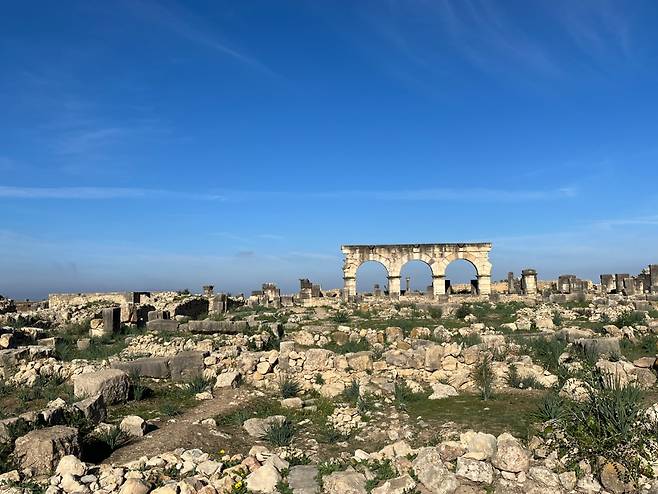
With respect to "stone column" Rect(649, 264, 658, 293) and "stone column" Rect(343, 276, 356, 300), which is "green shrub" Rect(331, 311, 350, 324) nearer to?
"stone column" Rect(343, 276, 356, 300)

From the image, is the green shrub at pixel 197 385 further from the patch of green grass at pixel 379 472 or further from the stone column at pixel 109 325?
the stone column at pixel 109 325

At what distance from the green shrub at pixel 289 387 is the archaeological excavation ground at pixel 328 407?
0.12ft

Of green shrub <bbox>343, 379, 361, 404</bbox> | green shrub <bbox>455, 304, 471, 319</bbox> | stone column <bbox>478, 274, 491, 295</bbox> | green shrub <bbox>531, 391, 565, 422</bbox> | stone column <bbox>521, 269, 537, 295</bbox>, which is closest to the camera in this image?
green shrub <bbox>531, 391, 565, 422</bbox>

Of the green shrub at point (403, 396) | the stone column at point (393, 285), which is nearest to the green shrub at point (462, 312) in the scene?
the stone column at point (393, 285)

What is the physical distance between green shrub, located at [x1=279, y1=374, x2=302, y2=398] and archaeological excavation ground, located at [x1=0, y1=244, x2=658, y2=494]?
0.04 meters

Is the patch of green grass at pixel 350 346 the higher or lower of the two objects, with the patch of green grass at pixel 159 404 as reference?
higher

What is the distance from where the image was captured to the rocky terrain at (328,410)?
5.66 m

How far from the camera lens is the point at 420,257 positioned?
30.3 m

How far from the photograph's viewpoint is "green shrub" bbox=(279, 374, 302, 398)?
385 inches

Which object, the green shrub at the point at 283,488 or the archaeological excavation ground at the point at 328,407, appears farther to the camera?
the archaeological excavation ground at the point at 328,407

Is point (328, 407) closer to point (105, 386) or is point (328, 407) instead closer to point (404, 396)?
point (404, 396)

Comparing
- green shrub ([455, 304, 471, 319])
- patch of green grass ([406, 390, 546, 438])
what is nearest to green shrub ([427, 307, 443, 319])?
green shrub ([455, 304, 471, 319])

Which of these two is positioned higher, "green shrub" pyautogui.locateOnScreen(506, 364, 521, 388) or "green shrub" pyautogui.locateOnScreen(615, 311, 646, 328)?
"green shrub" pyautogui.locateOnScreen(615, 311, 646, 328)

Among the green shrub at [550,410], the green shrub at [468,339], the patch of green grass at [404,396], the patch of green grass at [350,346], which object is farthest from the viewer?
the patch of green grass at [350,346]
